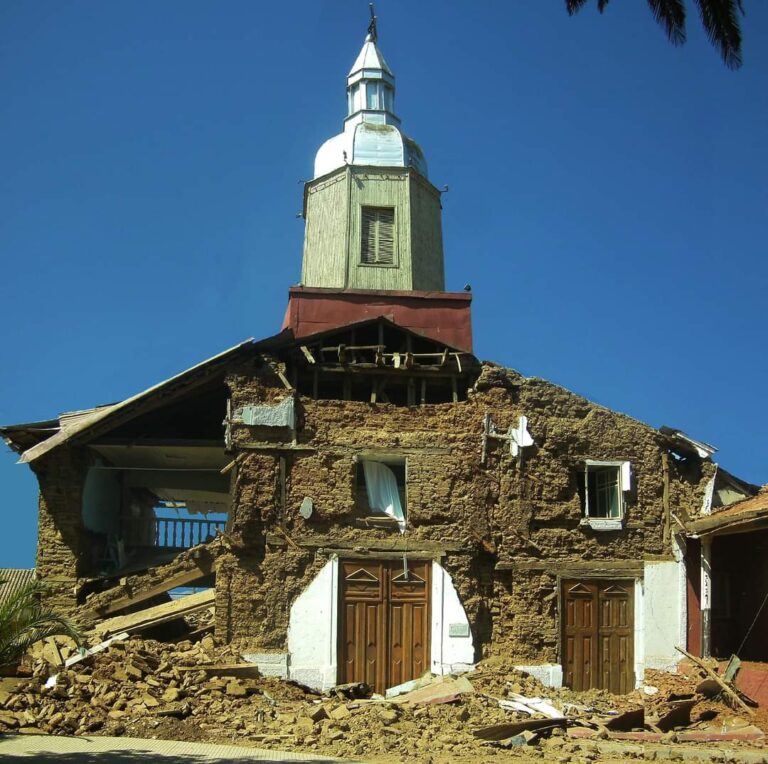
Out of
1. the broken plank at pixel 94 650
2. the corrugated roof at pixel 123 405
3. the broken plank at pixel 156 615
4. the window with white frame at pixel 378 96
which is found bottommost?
the broken plank at pixel 94 650

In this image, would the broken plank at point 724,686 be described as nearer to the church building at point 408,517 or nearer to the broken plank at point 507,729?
the church building at point 408,517

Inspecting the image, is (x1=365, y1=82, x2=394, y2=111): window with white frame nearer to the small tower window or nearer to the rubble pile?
the small tower window

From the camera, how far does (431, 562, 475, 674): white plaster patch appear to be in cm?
2134

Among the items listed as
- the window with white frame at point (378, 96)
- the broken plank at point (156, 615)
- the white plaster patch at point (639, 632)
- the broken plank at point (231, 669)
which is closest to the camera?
the broken plank at point (231, 669)

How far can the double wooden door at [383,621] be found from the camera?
2130 centimetres

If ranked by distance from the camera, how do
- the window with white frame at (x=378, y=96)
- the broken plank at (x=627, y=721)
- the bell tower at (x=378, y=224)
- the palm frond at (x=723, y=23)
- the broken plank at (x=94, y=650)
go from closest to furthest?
the palm frond at (x=723, y=23)
the broken plank at (x=627, y=721)
the broken plank at (x=94, y=650)
the bell tower at (x=378, y=224)
the window with white frame at (x=378, y=96)

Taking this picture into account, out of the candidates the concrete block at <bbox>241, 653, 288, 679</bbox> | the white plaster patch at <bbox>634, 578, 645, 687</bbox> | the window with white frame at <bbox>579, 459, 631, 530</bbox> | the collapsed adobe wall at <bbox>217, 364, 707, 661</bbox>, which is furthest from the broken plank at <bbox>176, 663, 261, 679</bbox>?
the white plaster patch at <bbox>634, 578, 645, 687</bbox>

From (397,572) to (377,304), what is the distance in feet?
22.3

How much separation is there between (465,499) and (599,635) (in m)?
3.93

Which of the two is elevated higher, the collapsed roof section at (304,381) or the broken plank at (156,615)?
the collapsed roof section at (304,381)

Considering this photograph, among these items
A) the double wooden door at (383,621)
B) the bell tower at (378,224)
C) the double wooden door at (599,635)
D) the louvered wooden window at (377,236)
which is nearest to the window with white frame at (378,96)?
the bell tower at (378,224)

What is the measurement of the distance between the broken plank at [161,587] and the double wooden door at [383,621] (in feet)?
10.1

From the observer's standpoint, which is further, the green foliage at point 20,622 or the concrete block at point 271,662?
the concrete block at point 271,662

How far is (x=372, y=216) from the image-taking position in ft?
92.9
